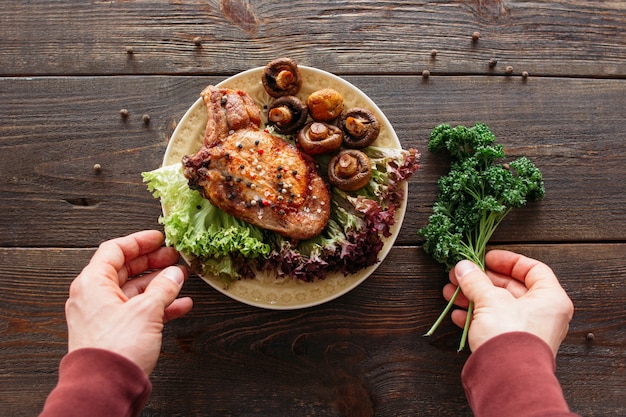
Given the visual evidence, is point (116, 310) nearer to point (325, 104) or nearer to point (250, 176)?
point (250, 176)

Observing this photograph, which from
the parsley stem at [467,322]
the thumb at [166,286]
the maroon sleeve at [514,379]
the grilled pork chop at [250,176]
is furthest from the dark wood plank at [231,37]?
the maroon sleeve at [514,379]

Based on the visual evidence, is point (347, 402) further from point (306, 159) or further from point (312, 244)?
point (306, 159)

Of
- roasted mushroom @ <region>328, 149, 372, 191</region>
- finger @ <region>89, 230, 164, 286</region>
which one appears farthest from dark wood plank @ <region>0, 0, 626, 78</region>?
finger @ <region>89, 230, 164, 286</region>

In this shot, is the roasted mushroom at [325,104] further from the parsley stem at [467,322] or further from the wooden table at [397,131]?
the parsley stem at [467,322]

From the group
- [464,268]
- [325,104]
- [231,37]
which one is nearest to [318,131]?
[325,104]

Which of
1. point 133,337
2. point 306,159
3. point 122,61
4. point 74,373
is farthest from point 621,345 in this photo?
point 122,61

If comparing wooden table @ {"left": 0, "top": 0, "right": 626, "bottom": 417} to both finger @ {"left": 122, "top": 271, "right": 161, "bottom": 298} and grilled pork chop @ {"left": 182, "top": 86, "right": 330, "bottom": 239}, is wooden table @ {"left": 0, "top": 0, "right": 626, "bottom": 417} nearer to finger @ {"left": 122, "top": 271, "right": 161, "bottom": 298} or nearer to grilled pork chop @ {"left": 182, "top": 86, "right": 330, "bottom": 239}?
finger @ {"left": 122, "top": 271, "right": 161, "bottom": 298}
